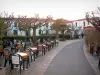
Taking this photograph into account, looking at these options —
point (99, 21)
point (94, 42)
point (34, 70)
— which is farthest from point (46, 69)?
Result: point (94, 42)

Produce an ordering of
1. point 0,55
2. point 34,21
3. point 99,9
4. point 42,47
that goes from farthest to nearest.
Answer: point 34,21 < point 42,47 < point 0,55 < point 99,9

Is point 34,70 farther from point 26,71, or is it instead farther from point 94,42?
point 94,42

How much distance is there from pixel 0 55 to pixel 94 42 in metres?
8.22

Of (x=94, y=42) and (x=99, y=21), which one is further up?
(x=99, y=21)

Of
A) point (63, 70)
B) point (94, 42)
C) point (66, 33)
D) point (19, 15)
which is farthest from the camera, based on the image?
point (66, 33)

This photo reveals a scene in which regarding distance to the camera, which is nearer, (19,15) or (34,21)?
(34,21)

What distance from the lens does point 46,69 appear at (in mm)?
11406

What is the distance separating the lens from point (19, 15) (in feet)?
114

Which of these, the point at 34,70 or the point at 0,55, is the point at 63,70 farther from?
the point at 0,55

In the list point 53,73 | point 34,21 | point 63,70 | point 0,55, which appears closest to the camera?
point 53,73

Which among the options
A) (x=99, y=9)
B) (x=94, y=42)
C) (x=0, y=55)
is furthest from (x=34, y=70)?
(x=94, y=42)

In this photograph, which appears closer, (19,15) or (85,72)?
(85,72)

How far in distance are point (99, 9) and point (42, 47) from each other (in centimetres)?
577

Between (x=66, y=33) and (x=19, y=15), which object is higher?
(x=19, y=15)
